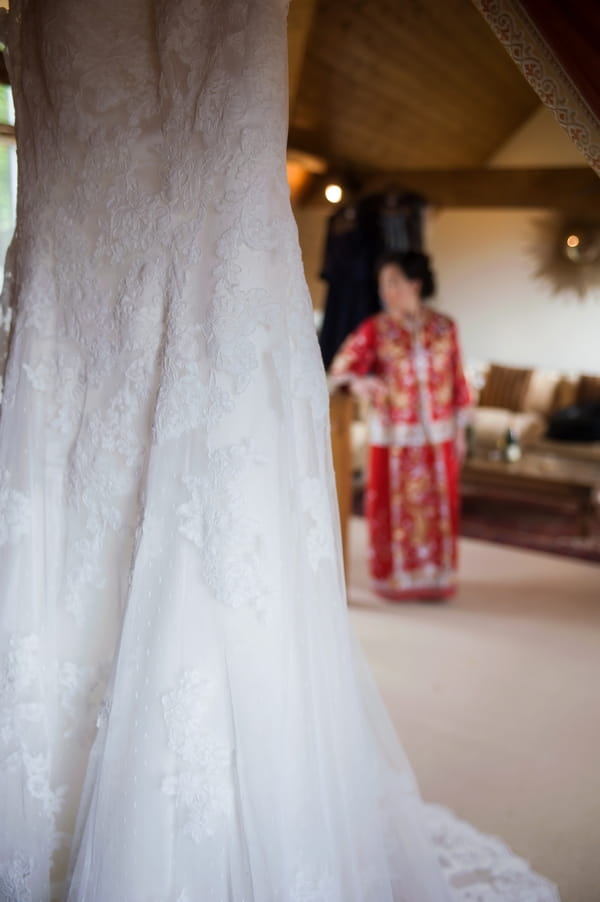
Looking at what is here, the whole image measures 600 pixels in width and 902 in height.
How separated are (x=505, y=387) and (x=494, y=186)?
1735mm

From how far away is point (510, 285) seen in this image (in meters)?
6.67

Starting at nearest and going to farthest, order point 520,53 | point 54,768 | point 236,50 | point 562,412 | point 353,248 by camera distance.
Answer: point 236,50 < point 520,53 < point 54,768 < point 353,248 < point 562,412

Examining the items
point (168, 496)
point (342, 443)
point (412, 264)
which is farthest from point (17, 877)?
point (412, 264)

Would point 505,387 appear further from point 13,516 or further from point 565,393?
point 13,516

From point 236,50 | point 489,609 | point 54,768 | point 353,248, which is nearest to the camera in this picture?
point 236,50

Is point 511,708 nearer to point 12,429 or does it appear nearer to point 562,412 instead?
point 12,429

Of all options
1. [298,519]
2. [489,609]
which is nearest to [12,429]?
[298,519]

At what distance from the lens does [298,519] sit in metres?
1.35

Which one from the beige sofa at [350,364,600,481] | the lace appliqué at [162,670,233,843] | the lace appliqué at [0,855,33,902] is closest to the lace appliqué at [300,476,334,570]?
the lace appliqué at [162,670,233,843]

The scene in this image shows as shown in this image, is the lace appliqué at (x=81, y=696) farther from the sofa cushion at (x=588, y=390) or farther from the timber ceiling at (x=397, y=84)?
the sofa cushion at (x=588, y=390)

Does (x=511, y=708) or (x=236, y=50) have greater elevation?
(x=236, y=50)

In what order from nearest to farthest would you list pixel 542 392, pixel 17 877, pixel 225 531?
pixel 225 531 < pixel 17 877 < pixel 542 392

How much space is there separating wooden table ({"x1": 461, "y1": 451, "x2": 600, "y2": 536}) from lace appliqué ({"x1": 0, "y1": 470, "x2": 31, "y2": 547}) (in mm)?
3467

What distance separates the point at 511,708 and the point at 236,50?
2.12 meters
